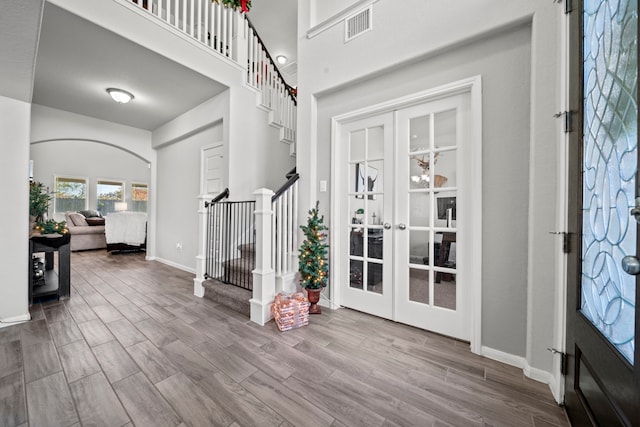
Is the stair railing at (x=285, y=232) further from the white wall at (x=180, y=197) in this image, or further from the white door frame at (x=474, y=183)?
the white wall at (x=180, y=197)

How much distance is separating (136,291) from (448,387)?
3449 millimetres

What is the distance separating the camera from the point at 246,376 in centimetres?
148

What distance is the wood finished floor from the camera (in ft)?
3.93

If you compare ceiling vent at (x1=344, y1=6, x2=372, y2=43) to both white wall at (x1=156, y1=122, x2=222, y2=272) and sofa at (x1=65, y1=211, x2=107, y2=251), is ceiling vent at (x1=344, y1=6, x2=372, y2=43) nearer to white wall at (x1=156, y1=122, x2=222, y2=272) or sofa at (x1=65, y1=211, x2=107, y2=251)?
white wall at (x1=156, y1=122, x2=222, y2=272)

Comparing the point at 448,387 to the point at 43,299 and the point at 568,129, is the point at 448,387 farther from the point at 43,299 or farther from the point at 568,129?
the point at 43,299

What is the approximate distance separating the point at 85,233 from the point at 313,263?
6.82 metres

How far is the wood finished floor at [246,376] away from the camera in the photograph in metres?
1.20

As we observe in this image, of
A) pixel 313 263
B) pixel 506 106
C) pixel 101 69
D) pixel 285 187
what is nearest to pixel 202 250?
pixel 285 187

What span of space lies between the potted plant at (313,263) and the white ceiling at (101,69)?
221 centimetres

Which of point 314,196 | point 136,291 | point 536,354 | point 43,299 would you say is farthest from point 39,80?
point 536,354

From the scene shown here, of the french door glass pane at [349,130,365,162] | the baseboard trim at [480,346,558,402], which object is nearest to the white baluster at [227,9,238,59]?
the french door glass pane at [349,130,365,162]

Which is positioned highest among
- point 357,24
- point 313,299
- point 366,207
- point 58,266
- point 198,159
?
point 357,24

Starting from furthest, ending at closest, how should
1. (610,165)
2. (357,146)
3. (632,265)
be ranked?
(357,146) → (610,165) → (632,265)

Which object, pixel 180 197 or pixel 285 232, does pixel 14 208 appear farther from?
pixel 285 232
